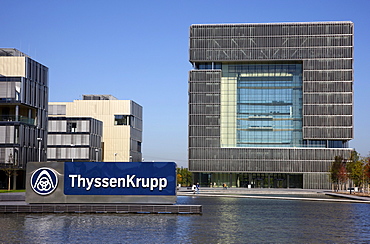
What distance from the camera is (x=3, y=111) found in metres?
86.7

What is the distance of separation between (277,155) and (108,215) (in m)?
101

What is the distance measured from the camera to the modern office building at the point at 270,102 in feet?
434

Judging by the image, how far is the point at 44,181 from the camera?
40.1 meters

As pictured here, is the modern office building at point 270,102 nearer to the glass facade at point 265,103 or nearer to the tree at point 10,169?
the glass facade at point 265,103

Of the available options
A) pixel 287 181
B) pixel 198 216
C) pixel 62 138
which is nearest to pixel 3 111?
pixel 62 138

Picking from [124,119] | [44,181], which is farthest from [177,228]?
[124,119]

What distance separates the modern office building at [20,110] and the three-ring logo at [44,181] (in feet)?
133

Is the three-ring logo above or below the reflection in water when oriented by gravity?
above

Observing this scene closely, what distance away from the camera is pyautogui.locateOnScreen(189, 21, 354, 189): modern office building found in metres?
132

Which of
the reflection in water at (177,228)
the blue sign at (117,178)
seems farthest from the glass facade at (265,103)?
the reflection in water at (177,228)

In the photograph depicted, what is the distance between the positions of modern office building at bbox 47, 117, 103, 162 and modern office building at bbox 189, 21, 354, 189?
24.8 meters

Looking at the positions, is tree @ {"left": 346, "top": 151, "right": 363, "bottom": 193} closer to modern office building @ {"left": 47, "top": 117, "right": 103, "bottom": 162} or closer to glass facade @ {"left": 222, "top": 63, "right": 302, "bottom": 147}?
glass facade @ {"left": 222, "top": 63, "right": 302, "bottom": 147}

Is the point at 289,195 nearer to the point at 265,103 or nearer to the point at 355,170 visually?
the point at 355,170

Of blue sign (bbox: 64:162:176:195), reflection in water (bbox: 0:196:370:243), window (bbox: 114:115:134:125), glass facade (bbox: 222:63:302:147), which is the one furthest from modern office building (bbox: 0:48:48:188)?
window (bbox: 114:115:134:125)
